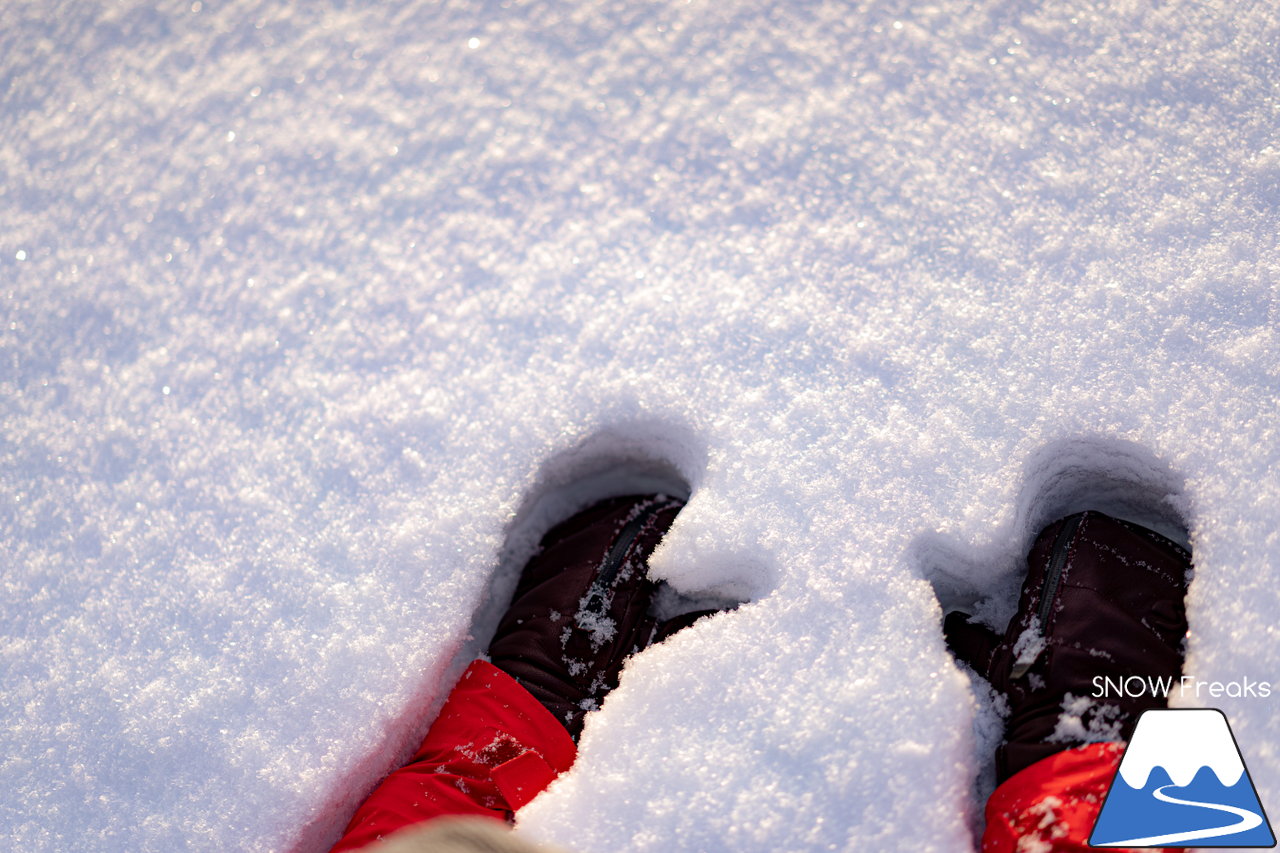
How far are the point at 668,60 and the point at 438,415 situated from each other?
1.68 ft

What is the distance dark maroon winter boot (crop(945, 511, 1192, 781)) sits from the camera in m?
0.77

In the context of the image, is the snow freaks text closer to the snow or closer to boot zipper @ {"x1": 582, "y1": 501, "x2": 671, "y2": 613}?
the snow

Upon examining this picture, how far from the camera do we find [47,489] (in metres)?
0.96

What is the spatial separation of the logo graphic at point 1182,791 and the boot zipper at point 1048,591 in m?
0.10

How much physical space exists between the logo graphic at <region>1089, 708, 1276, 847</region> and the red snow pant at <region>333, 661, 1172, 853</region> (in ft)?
0.07

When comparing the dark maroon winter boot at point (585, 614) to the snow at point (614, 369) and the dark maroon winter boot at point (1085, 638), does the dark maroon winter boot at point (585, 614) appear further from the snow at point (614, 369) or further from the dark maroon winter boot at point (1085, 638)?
the dark maroon winter boot at point (1085, 638)

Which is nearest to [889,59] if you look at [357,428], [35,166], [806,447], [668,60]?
[668,60]

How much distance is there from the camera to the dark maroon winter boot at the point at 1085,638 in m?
0.77

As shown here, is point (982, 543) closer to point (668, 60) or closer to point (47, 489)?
point (668, 60)

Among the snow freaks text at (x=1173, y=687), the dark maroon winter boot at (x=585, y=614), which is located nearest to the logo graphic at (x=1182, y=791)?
the snow freaks text at (x=1173, y=687)

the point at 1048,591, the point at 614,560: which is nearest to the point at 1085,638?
the point at 1048,591

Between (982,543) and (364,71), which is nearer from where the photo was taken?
(982,543)

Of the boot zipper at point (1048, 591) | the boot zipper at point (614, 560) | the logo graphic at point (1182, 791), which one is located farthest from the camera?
the boot zipper at point (614, 560)

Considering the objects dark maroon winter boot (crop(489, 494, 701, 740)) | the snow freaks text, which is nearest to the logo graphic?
the snow freaks text
